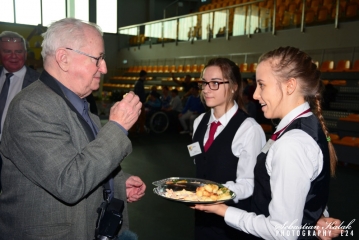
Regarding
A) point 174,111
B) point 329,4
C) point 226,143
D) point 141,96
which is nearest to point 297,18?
point 329,4

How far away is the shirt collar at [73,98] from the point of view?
135 cm

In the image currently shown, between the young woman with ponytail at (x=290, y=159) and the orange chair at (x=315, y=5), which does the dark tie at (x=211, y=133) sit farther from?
the orange chair at (x=315, y=5)

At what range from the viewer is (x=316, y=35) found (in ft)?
30.6

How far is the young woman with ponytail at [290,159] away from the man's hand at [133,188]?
1.71 feet

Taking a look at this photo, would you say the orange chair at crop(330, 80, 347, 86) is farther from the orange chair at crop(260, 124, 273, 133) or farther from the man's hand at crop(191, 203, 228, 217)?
the man's hand at crop(191, 203, 228, 217)

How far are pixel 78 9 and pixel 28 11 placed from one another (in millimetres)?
2491

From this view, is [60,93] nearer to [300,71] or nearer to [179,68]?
[300,71]

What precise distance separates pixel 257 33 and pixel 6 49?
939 centimetres

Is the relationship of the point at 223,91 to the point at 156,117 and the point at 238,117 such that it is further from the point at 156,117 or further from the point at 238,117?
the point at 156,117

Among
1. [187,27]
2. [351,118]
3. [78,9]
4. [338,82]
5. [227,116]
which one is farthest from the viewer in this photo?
[78,9]

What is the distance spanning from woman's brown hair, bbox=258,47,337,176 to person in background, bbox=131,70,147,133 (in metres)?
7.32

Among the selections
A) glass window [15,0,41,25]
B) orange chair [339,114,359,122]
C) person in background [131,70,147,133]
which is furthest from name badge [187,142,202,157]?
glass window [15,0,41,25]

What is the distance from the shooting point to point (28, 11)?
661 inches

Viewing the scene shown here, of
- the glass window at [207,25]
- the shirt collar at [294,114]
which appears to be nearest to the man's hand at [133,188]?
the shirt collar at [294,114]
